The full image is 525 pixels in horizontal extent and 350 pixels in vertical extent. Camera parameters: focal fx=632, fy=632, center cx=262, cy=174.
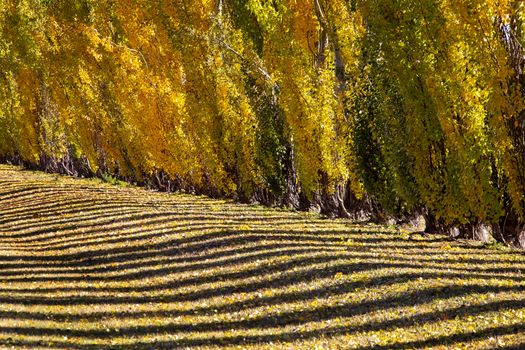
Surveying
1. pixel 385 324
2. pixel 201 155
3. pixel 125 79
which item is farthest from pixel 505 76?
pixel 125 79

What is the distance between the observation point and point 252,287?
8555mm

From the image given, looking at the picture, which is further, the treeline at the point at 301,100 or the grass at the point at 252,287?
the treeline at the point at 301,100

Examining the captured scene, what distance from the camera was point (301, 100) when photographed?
45.7 ft

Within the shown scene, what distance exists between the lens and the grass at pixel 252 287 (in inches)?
262

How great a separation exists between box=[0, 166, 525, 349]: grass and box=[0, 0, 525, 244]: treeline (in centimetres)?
107

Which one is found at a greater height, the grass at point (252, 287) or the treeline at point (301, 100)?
the treeline at point (301, 100)

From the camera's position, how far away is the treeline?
1005 cm

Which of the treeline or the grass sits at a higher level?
the treeline

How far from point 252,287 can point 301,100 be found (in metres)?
6.31

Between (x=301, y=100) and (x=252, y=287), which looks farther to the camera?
(x=301, y=100)

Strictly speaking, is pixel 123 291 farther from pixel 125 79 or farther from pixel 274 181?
pixel 125 79

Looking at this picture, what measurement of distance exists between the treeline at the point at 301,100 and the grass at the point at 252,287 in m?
1.07

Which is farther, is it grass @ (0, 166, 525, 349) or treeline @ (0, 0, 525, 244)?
treeline @ (0, 0, 525, 244)

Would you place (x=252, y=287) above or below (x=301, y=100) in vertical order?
below
